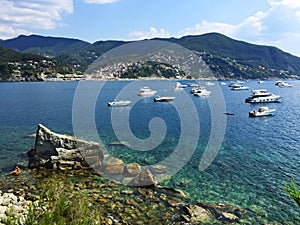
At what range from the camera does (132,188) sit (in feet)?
61.7

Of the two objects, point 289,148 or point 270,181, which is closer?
point 270,181

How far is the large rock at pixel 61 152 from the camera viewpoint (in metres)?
22.8

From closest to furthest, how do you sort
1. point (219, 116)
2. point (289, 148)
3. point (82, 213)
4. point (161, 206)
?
point (82, 213), point (161, 206), point (289, 148), point (219, 116)

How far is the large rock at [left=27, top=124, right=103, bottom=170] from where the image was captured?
22766 millimetres

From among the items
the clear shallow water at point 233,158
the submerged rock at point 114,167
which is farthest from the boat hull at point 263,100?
the submerged rock at point 114,167

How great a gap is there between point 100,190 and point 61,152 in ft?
22.2

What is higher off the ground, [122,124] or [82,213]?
[82,213]

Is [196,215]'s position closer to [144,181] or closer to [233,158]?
[144,181]

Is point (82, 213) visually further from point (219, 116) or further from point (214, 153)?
point (219, 116)

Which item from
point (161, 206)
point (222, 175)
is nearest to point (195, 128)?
point (222, 175)

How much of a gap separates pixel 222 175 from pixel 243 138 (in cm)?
1596

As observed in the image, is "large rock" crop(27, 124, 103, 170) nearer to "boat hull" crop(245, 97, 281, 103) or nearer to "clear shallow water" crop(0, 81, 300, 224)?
"clear shallow water" crop(0, 81, 300, 224)

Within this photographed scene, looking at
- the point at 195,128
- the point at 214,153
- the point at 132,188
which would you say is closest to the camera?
the point at 132,188

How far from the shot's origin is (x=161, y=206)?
1617 centimetres
